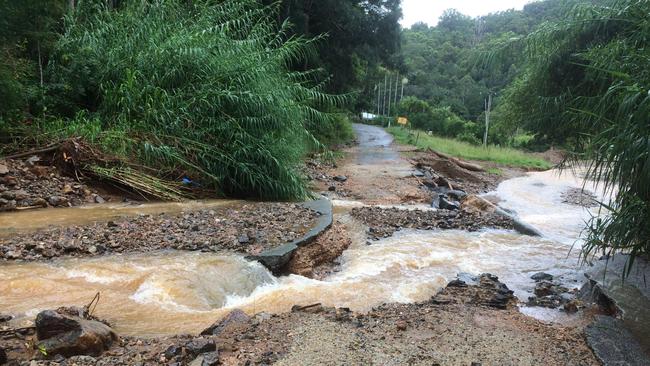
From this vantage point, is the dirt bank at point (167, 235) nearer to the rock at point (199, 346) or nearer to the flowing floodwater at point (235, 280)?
the flowing floodwater at point (235, 280)

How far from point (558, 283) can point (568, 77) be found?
2.38 m

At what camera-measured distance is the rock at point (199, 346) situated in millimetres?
2748

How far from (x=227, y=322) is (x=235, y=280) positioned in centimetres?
107

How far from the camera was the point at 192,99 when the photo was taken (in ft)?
25.1

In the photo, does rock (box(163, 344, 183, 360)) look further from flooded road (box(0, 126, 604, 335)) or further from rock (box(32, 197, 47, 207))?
rock (box(32, 197, 47, 207))

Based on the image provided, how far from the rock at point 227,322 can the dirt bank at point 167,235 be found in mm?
1511

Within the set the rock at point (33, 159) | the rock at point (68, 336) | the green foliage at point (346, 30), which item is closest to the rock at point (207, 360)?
the rock at point (68, 336)

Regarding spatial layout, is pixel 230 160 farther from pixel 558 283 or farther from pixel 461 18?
pixel 461 18

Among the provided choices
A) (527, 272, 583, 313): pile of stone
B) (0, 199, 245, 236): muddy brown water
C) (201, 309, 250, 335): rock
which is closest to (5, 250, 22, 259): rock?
(0, 199, 245, 236): muddy brown water

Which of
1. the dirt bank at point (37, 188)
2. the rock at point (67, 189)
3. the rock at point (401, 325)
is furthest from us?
the rock at point (67, 189)

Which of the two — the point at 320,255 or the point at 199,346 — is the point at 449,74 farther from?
the point at 199,346

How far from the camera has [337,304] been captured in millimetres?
4129

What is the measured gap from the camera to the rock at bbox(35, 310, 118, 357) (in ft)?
8.73

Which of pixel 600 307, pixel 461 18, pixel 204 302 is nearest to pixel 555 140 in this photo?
pixel 600 307
